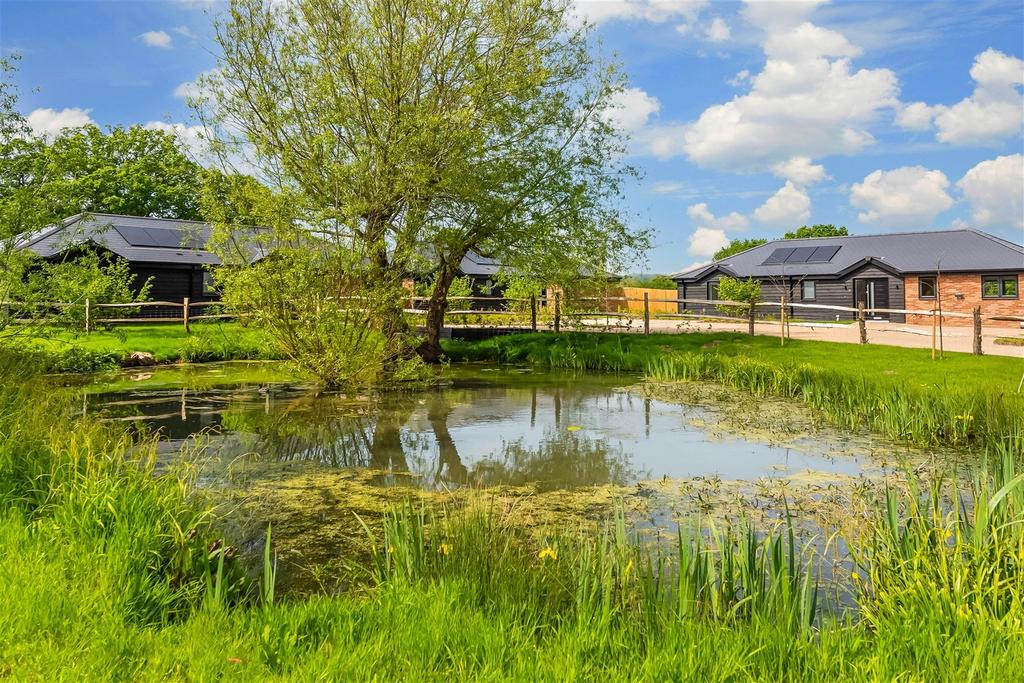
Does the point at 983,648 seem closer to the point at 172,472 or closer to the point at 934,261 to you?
the point at 172,472

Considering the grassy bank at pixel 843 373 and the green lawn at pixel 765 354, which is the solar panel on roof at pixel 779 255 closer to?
the green lawn at pixel 765 354

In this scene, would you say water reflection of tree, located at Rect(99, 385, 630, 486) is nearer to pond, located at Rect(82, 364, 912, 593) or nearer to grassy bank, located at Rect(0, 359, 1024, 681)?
pond, located at Rect(82, 364, 912, 593)

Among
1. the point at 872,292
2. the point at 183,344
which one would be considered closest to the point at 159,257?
the point at 183,344

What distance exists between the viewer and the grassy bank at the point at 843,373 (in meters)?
9.08

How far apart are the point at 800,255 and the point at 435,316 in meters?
24.8

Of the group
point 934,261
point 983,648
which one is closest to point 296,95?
point 983,648

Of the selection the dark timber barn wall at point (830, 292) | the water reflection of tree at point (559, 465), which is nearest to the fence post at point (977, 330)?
the water reflection of tree at point (559, 465)

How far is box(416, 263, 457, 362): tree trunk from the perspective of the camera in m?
19.3

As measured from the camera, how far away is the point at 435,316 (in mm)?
19797

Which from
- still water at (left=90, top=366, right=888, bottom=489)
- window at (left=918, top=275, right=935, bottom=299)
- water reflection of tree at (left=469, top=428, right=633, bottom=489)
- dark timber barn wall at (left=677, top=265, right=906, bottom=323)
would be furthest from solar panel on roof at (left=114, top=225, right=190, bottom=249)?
window at (left=918, top=275, right=935, bottom=299)

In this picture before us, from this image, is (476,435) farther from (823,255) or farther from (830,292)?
(823,255)

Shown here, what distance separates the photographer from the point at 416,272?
1670cm

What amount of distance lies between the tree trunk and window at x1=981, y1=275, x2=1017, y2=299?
2542 cm

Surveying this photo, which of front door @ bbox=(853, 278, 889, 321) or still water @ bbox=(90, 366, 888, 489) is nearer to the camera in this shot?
still water @ bbox=(90, 366, 888, 489)
